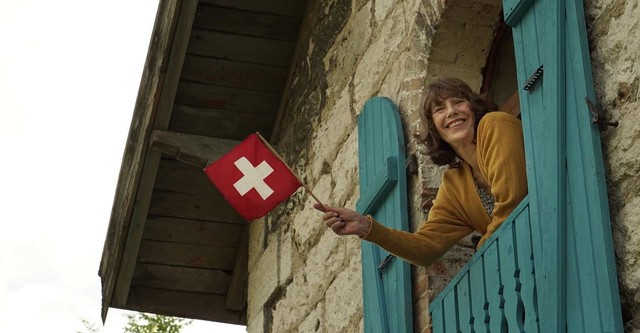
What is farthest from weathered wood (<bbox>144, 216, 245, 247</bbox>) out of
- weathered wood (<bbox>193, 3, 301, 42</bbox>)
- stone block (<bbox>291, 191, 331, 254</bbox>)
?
weathered wood (<bbox>193, 3, 301, 42</bbox>)

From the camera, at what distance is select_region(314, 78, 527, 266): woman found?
422cm

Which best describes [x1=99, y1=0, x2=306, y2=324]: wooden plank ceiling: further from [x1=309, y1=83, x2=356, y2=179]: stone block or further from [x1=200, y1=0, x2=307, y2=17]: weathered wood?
[x1=309, y1=83, x2=356, y2=179]: stone block

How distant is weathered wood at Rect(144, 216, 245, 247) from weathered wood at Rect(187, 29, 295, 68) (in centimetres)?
100

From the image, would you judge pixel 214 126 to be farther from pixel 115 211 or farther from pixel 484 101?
pixel 484 101

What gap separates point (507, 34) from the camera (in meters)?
4.98

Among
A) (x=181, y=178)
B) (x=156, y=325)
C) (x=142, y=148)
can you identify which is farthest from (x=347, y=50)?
(x=156, y=325)

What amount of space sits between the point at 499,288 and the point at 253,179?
57.4 inches

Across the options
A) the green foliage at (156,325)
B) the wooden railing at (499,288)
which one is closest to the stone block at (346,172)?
the wooden railing at (499,288)

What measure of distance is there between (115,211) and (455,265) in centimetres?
301

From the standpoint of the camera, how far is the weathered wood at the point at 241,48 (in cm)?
658

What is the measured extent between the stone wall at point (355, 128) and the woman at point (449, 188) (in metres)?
0.21

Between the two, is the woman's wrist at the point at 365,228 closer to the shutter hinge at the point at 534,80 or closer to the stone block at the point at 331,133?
the shutter hinge at the point at 534,80

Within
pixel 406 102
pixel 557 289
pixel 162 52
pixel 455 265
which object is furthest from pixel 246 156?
pixel 557 289

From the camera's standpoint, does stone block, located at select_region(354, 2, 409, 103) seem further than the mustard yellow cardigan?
Yes
